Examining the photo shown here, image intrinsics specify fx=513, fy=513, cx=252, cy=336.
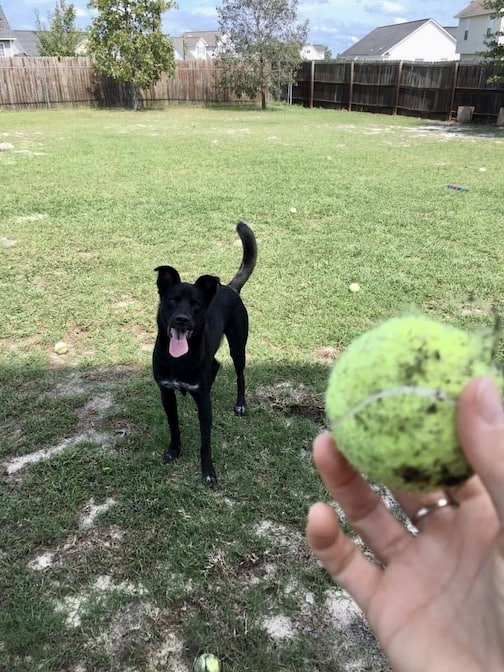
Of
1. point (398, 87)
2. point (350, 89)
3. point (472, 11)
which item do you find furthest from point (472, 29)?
point (398, 87)

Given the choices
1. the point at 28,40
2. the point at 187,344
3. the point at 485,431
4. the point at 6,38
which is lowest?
the point at 187,344

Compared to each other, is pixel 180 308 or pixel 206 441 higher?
pixel 180 308

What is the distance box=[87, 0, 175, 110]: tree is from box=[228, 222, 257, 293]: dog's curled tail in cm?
2511

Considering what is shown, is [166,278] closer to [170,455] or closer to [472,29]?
[170,455]

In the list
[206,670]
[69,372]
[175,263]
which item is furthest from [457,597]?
[175,263]

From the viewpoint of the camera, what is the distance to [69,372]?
408 cm

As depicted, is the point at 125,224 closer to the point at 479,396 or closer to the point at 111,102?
the point at 479,396

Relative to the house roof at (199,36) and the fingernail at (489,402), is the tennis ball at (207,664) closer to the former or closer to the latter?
the fingernail at (489,402)

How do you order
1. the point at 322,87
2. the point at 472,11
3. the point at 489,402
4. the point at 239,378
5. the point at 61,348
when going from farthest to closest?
the point at 472,11 → the point at 322,87 → the point at 61,348 → the point at 239,378 → the point at 489,402

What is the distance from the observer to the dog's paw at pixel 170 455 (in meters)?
3.19

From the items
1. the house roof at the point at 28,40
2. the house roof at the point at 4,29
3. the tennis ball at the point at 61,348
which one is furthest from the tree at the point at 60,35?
the tennis ball at the point at 61,348

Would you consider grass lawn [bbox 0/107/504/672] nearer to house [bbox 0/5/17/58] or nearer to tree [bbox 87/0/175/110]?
tree [bbox 87/0/175/110]

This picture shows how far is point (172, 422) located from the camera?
3.18m

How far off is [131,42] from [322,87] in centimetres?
1128
